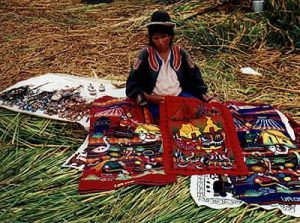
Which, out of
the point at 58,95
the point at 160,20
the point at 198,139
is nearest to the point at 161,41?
the point at 160,20

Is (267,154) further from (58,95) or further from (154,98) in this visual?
(58,95)

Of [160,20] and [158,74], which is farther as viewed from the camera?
[158,74]

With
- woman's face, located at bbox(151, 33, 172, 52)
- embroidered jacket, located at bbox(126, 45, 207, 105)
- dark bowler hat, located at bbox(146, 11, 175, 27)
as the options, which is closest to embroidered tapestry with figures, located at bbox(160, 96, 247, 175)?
embroidered jacket, located at bbox(126, 45, 207, 105)

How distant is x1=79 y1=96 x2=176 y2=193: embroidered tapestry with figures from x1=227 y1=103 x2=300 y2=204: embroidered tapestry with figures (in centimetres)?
42

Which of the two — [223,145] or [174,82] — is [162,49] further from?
→ [223,145]

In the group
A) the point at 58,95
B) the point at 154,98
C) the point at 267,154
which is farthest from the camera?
the point at 58,95

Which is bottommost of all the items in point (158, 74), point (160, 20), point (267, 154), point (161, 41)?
point (267, 154)

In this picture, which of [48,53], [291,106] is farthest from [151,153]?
[48,53]

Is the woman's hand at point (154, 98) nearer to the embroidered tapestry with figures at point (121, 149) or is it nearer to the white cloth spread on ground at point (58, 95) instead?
the embroidered tapestry with figures at point (121, 149)

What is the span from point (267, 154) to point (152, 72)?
88 cm

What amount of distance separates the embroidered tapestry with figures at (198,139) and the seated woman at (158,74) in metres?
0.11

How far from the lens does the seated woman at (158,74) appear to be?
11.0 feet

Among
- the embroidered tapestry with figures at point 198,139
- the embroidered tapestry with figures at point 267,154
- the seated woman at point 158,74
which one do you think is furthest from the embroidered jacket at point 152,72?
the embroidered tapestry with figures at point 267,154

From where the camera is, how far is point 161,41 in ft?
10.7
